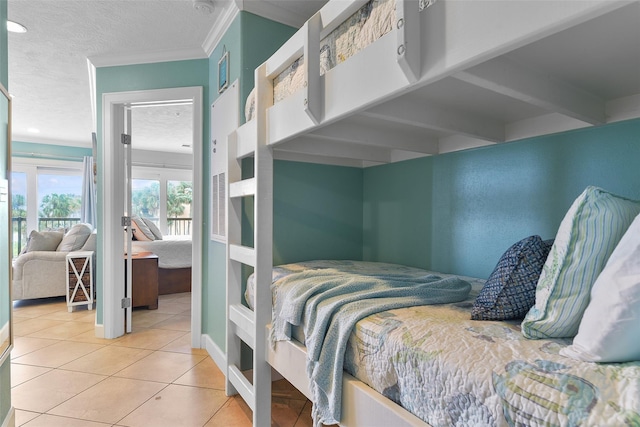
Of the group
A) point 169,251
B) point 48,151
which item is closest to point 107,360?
point 169,251

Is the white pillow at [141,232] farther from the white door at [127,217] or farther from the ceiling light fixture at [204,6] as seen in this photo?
the ceiling light fixture at [204,6]

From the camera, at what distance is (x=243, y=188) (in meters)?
1.78

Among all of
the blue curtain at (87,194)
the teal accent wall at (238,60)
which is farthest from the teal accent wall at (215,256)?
the blue curtain at (87,194)

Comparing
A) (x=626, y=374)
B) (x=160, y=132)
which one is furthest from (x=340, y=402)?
(x=160, y=132)

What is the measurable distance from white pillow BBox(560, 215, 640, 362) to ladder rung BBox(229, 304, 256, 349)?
1.30 meters

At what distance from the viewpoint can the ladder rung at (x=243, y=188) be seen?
1683mm

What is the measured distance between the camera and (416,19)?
0.78 m

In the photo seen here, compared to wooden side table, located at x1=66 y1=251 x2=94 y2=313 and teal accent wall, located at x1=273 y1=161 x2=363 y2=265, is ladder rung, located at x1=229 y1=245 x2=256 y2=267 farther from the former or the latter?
wooden side table, located at x1=66 y1=251 x2=94 y2=313

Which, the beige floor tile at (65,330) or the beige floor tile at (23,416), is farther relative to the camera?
the beige floor tile at (65,330)

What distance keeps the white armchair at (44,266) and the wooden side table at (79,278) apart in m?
0.25

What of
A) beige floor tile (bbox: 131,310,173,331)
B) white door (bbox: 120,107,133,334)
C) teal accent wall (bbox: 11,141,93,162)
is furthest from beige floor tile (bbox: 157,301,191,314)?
teal accent wall (bbox: 11,141,93,162)

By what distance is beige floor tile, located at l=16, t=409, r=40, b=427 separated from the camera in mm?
1732

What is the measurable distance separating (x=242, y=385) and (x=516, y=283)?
1410mm

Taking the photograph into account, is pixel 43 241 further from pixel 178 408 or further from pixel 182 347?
pixel 178 408
